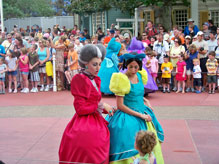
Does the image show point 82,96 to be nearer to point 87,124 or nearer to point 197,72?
point 87,124

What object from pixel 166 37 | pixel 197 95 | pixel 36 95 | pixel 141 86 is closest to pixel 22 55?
pixel 36 95

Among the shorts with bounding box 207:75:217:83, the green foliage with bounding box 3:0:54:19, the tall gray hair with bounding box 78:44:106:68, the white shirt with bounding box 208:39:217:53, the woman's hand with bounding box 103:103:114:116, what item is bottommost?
the shorts with bounding box 207:75:217:83

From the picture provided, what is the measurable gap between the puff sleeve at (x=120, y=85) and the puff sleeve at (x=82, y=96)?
462 millimetres

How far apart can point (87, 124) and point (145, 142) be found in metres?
0.68

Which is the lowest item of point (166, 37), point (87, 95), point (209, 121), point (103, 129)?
point (209, 121)

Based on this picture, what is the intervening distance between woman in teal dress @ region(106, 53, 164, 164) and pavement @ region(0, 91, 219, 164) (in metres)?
0.77

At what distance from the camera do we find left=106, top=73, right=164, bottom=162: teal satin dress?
4.21 m

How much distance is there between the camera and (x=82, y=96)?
3965mm

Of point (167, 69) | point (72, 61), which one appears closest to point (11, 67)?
point (72, 61)

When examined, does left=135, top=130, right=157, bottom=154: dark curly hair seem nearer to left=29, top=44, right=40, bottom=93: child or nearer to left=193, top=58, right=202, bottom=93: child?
left=193, top=58, right=202, bottom=93: child

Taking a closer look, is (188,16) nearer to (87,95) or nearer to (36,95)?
(36,95)

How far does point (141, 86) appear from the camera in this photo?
461 centimetres

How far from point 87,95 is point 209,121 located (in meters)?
4.50

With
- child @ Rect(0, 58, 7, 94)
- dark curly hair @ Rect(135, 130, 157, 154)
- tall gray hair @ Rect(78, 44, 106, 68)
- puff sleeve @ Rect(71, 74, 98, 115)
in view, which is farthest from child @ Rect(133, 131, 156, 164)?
child @ Rect(0, 58, 7, 94)
